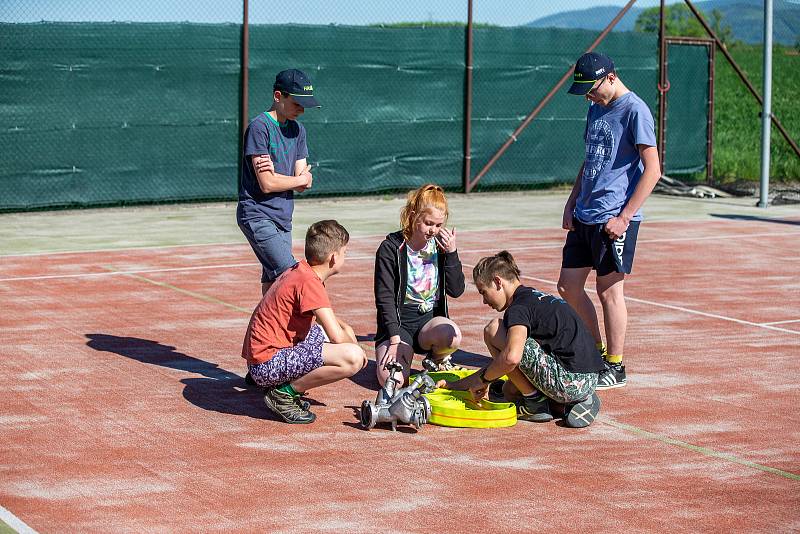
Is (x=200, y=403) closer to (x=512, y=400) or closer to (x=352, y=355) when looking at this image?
(x=352, y=355)

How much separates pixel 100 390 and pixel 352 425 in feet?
5.52

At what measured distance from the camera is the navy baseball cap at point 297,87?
25.7ft

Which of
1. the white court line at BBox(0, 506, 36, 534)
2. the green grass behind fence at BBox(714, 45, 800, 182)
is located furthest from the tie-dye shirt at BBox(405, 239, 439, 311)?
the green grass behind fence at BBox(714, 45, 800, 182)

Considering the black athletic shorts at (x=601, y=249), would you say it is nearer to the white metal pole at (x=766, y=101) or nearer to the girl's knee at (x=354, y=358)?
the girl's knee at (x=354, y=358)

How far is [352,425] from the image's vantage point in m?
7.10

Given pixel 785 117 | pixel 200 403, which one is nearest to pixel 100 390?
pixel 200 403

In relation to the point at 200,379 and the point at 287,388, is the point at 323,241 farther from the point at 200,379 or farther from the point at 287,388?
the point at 200,379

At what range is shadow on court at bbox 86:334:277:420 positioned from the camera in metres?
7.52

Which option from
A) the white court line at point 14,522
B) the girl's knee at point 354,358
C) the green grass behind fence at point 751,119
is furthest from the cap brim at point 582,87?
the green grass behind fence at point 751,119

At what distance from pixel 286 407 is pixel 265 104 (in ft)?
41.0

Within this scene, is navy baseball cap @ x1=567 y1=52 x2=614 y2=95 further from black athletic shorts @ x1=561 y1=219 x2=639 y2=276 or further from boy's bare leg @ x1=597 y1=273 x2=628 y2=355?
boy's bare leg @ x1=597 y1=273 x2=628 y2=355

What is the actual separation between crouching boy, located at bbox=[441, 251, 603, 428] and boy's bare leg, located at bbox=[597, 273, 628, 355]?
1.13 meters

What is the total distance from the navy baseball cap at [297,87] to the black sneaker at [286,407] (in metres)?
1.77

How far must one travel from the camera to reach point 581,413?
7055mm
